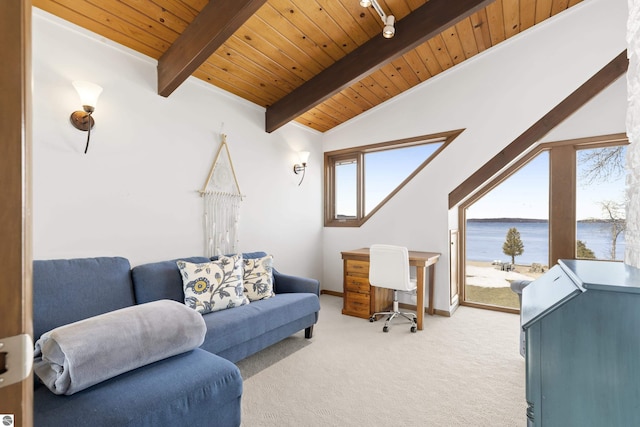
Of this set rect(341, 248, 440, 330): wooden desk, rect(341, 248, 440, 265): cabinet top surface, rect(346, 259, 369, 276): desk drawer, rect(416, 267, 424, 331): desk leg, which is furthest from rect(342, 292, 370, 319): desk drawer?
rect(416, 267, 424, 331): desk leg

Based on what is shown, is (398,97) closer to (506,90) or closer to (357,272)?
(506,90)

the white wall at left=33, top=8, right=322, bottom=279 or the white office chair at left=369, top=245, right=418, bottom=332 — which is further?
the white office chair at left=369, top=245, right=418, bottom=332

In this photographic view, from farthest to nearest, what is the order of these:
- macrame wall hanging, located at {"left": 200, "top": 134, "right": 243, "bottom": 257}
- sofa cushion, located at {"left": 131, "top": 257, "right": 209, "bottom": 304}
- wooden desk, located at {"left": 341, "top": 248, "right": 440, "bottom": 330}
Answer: wooden desk, located at {"left": 341, "top": 248, "right": 440, "bottom": 330}, macrame wall hanging, located at {"left": 200, "top": 134, "right": 243, "bottom": 257}, sofa cushion, located at {"left": 131, "top": 257, "right": 209, "bottom": 304}

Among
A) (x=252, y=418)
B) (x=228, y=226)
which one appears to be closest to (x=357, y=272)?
(x=228, y=226)

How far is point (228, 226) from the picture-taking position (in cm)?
326

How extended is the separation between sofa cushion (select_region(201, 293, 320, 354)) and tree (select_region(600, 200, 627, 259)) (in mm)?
3251

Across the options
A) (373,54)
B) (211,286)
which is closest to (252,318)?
(211,286)

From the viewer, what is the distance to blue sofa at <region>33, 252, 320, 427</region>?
1.25 m

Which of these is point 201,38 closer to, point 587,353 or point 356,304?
point 587,353

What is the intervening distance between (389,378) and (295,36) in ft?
9.76

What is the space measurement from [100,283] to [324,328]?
2124mm

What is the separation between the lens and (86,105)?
6.86 ft

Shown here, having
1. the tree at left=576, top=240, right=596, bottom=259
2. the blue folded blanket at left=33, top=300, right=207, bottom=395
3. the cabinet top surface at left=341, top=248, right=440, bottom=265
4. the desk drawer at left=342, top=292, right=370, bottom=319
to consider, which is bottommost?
the desk drawer at left=342, top=292, right=370, bottom=319

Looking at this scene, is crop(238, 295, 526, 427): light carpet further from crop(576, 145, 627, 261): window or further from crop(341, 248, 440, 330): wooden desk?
crop(576, 145, 627, 261): window
